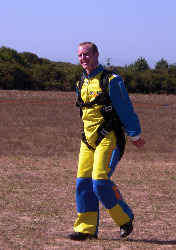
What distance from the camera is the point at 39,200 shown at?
7.68 metres

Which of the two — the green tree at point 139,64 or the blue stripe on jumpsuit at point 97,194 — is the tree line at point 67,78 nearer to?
the green tree at point 139,64

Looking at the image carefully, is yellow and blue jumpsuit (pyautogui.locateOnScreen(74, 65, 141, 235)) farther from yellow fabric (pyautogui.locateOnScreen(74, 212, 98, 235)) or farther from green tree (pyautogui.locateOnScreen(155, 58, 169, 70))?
green tree (pyautogui.locateOnScreen(155, 58, 169, 70))

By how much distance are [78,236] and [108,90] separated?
1.49m

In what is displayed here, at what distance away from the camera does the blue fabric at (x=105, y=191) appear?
5.36m

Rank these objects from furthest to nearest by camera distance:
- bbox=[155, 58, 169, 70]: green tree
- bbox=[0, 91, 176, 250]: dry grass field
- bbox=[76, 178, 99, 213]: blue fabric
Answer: bbox=[155, 58, 169, 70]: green tree < bbox=[0, 91, 176, 250]: dry grass field < bbox=[76, 178, 99, 213]: blue fabric

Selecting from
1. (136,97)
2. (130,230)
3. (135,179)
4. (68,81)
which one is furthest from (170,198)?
(68,81)

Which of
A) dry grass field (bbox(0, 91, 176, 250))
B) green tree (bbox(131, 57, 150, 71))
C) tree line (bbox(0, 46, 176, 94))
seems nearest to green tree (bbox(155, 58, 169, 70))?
tree line (bbox(0, 46, 176, 94))

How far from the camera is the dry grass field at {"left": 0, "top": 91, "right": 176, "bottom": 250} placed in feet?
18.9

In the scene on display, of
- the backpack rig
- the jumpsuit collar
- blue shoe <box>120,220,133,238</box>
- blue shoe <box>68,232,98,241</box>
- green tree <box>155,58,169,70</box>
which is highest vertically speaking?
the jumpsuit collar

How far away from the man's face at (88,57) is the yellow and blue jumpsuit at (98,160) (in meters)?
0.06

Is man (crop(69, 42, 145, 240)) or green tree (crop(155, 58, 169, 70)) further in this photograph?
green tree (crop(155, 58, 169, 70))

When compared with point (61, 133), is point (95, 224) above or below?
above

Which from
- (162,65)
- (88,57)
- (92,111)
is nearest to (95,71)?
(88,57)

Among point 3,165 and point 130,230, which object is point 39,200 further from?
point 3,165
